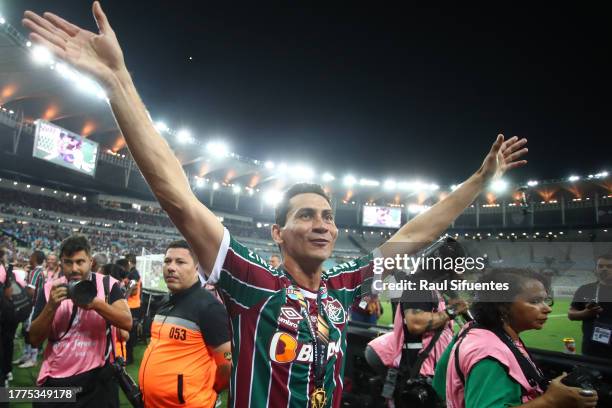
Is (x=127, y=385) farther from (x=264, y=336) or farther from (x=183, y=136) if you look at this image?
(x=183, y=136)

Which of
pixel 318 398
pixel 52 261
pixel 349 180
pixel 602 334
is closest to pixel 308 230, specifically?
pixel 318 398

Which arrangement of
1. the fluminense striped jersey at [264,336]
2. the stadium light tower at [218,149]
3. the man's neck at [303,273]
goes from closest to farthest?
1. the fluminense striped jersey at [264,336]
2. the man's neck at [303,273]
3. the stadium light tower at [218,149]

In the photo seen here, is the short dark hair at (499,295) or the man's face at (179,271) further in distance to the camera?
the man's face at (179,271)

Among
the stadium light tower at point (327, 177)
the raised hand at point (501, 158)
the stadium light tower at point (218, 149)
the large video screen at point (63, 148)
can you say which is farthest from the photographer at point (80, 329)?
the stadium light tower at point (327, 177)

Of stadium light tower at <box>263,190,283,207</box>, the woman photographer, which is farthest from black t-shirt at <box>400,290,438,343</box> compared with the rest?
stadium light tower at <box>263,190,283,207</box>

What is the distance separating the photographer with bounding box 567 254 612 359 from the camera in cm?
445

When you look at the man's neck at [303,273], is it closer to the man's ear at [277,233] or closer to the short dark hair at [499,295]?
the man's ear at [277,233]

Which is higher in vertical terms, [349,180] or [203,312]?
[349,180]

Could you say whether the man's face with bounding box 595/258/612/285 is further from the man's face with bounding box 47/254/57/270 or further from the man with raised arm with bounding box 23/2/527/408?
the man's face with bounding box 47/254/57/270

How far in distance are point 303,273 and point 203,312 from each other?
1.51 m

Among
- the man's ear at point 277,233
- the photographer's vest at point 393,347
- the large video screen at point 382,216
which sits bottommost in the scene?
the photographer's vest at point 393,347

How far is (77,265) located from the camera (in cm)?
344

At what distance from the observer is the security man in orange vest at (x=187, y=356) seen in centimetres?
283

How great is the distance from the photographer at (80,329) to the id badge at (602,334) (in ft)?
17.0
